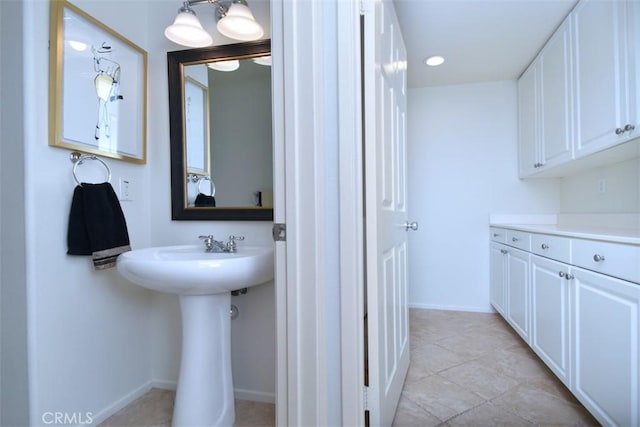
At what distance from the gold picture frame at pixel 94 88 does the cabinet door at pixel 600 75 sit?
7.63 feet

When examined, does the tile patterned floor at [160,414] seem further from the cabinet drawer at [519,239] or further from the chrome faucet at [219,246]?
the cabinet drawer at [519,239]

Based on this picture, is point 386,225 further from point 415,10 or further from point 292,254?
point 415,10

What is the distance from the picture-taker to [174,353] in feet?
5.68

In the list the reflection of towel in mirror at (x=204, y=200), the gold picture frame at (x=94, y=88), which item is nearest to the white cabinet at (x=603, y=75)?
the reflection of towel in mirror at (x=204, y=200)

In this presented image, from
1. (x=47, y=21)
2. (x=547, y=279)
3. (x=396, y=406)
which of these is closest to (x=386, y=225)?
(x=396, y=406)

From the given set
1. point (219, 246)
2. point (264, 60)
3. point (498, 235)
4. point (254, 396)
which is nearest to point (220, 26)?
point (264, 60)

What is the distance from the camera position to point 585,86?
1.78m

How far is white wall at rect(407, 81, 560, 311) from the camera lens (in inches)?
115

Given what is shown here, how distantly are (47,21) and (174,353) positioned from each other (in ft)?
5.25

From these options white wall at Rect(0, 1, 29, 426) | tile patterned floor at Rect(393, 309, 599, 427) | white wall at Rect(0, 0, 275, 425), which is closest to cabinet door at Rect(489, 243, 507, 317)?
tile patterned floor at Rect(393, 309, 599, 427)

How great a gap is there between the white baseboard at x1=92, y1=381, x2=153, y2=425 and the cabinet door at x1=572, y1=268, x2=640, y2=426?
2091mm

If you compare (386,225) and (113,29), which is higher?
(113,29)

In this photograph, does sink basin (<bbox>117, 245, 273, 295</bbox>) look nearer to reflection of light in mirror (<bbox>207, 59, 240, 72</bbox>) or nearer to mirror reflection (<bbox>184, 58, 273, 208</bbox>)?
mirror reflection (<bbox>184, 58, 273, 208</bbox>)

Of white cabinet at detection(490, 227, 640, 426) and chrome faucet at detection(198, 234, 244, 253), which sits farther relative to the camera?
chrome faucet at detection(198, 234, 244, 253)
